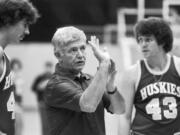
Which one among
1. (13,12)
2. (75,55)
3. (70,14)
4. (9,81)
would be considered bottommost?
(70,14)

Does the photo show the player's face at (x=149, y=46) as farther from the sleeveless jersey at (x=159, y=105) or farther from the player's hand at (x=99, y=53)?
the player's hand at (x=99, y=53)

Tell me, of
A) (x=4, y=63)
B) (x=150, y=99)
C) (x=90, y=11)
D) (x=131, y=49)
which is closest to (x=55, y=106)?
(x=4, y=63)

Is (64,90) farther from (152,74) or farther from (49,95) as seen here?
(152,74)

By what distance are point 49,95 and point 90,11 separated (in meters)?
17.3

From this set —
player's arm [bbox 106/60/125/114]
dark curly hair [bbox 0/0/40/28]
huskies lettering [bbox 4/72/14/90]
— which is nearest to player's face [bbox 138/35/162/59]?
player's arm [bbox 106/60/125/114]

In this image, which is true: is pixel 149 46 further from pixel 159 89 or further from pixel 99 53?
pixel 99 53

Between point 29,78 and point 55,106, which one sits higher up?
point 55,106

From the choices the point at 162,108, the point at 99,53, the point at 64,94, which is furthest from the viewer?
the point at 162,108

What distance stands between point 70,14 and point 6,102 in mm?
17274

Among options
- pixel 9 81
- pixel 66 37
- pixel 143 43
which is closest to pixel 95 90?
pixel 66 37

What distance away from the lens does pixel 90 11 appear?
21.9 meters

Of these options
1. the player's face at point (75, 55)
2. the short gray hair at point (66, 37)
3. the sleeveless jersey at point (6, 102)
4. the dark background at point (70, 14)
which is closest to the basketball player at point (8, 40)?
the sleeveless jersey at point (6, 102)

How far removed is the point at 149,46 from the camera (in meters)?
5.62

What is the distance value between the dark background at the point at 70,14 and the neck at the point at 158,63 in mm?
15331
